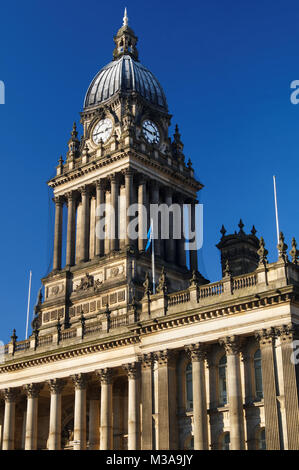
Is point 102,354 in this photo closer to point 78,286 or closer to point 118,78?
point 78,286

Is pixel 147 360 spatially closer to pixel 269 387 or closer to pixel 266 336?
pixel 266 336

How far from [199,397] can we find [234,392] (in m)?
3.04

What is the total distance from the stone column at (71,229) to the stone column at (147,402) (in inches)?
929

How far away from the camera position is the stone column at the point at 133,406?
56.0m

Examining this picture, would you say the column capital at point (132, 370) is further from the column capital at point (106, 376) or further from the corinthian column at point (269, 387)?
the corinthian column at point (269, 387)

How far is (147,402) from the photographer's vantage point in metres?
54.8

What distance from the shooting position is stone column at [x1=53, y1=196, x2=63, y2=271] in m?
78.4

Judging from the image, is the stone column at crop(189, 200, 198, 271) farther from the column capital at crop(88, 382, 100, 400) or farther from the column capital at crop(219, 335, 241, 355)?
the column capital at crop(219, 335, 241, 355)

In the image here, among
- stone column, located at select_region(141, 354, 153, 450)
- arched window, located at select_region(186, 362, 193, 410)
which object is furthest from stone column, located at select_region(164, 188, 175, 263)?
arched window, located at select_region(186, 362, 193, 410)

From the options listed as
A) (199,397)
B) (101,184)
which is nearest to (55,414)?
(199,397)

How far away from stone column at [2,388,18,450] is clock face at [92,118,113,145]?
28.4 meters

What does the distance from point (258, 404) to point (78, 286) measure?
29.3 metres

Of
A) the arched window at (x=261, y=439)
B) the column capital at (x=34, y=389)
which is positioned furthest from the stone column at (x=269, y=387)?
the column capital at (x=34, y=389)

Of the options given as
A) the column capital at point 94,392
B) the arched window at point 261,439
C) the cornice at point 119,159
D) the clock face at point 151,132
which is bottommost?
the arched window at point 261,439
